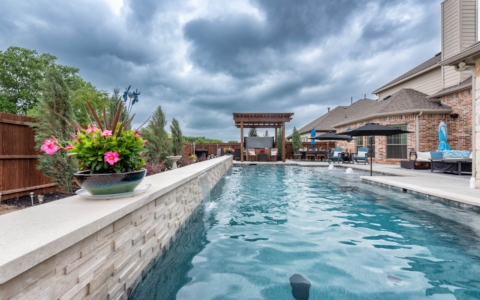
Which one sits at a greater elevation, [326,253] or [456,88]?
[456,88]

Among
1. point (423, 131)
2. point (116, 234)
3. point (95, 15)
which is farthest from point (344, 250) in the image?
point (423, 131)

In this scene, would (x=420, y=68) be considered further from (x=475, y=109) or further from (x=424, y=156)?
(x=475, y=109)

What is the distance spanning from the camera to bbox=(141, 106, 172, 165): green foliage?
25.5 feet

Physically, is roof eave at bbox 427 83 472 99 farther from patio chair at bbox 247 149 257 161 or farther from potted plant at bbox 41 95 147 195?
potted plant at bbox 41 95 147 195

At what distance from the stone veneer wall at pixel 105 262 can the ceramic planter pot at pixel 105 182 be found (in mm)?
280

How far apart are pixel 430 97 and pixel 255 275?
51.6ft

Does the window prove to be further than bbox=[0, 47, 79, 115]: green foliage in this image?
No

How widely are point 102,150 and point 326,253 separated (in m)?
2.81

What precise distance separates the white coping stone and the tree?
305 inches

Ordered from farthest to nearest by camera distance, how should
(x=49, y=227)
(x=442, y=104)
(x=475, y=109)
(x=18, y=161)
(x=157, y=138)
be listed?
(x=442, y=104), (x=157, y=138), (x=475, y=109), (x=18, y=161), (x=49, y=227)

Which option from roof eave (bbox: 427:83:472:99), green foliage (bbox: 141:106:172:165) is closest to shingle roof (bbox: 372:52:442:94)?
roof eave (bbox: 427:83:472:99)

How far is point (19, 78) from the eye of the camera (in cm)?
2320

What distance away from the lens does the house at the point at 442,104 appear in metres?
11.5

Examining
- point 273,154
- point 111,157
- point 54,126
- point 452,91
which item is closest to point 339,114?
point 273,154
